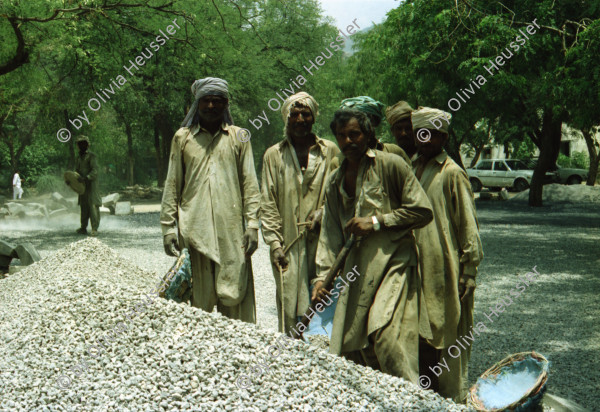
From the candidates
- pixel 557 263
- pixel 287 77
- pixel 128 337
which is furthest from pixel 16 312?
pixel 287 77

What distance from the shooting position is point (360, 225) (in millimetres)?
3355

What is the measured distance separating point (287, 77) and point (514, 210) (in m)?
9.43

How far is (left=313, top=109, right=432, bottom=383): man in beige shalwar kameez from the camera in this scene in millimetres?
3355

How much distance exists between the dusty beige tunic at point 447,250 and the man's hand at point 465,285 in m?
0.04

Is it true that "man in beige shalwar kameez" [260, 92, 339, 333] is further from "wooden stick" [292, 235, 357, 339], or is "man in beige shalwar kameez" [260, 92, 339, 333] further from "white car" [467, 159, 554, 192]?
"white car" [467, 159, 554, 192]

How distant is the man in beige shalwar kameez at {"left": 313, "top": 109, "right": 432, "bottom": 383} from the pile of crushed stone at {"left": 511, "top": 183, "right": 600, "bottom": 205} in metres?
21.1

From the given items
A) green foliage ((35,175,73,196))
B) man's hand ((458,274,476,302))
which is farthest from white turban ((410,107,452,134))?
green foliage ((35,175,73,196))

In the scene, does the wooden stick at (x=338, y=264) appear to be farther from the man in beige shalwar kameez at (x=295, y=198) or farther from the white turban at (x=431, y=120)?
the white turban at (x=431, y=120)

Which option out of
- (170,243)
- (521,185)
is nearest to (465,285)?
(170,243)

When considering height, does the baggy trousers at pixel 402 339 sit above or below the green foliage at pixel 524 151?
above

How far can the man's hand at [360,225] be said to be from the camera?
3348 mm

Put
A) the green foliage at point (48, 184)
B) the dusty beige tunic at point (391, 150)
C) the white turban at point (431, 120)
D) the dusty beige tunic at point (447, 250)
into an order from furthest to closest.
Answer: the green foliage at point (48, 184), the dusty beige tunic at point (391, 150), the white turban at point (431, 120), the dusty beige tunic at point (447, 250)

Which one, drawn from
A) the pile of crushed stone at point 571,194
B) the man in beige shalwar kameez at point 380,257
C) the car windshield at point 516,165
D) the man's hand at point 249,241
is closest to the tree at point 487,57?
the pile of crushed stone at point 571,194

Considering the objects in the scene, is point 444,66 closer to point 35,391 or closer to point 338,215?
point 338,215
